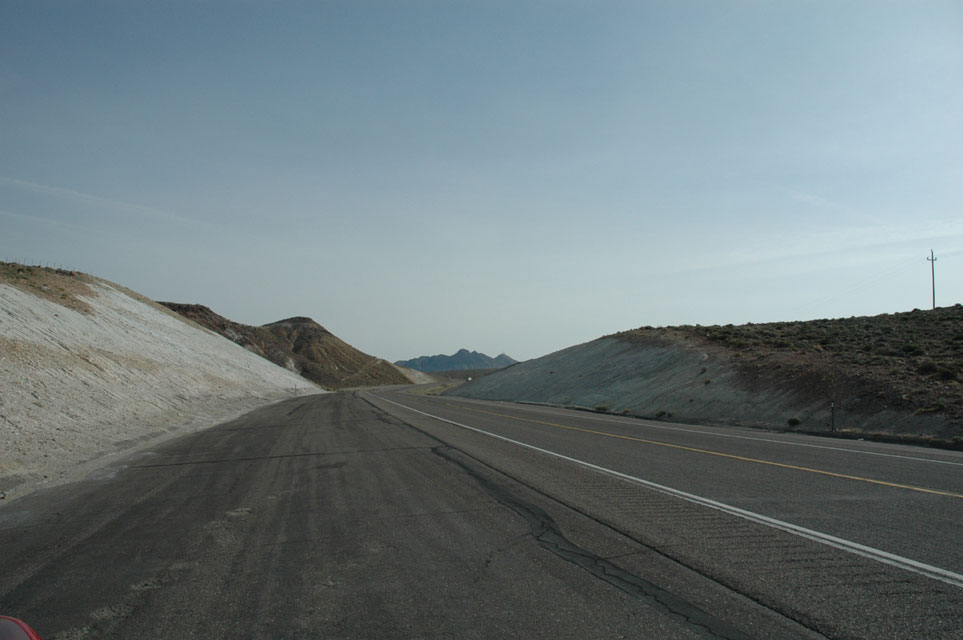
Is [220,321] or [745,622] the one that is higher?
[220,321]

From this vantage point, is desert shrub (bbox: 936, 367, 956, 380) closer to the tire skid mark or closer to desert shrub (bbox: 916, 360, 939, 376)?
desert shrub (bbox: 916, 360, 939, 376)

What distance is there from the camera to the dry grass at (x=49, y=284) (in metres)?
36.9

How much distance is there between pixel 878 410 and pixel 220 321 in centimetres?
10320

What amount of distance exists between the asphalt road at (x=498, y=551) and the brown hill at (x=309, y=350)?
101 m

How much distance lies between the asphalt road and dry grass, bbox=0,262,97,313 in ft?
106

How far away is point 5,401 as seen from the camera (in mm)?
16422

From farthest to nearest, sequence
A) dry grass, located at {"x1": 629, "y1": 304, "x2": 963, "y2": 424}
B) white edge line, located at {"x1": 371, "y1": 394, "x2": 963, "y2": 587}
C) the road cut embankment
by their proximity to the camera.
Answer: the road cut embankment, dry grass, located at {"x1": 629, "y1": 304, "x2": 963, "y2": 424}, white edge line, located at {"x1": 371, "y1": 394, "x2": 963, "y2": 587}

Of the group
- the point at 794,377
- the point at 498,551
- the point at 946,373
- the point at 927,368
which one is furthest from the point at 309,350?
the point at 498,551

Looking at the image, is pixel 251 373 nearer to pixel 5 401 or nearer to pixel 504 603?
pixel 5 401

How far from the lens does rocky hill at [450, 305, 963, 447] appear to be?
2186cm

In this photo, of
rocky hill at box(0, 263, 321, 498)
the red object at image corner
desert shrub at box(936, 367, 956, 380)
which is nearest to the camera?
the red object at image corner

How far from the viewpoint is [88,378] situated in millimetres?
24031

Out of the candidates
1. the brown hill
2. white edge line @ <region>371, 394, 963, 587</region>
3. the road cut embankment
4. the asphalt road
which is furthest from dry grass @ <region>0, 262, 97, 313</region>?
the brown hill

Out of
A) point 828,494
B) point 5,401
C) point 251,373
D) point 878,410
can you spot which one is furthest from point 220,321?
point 828,494
